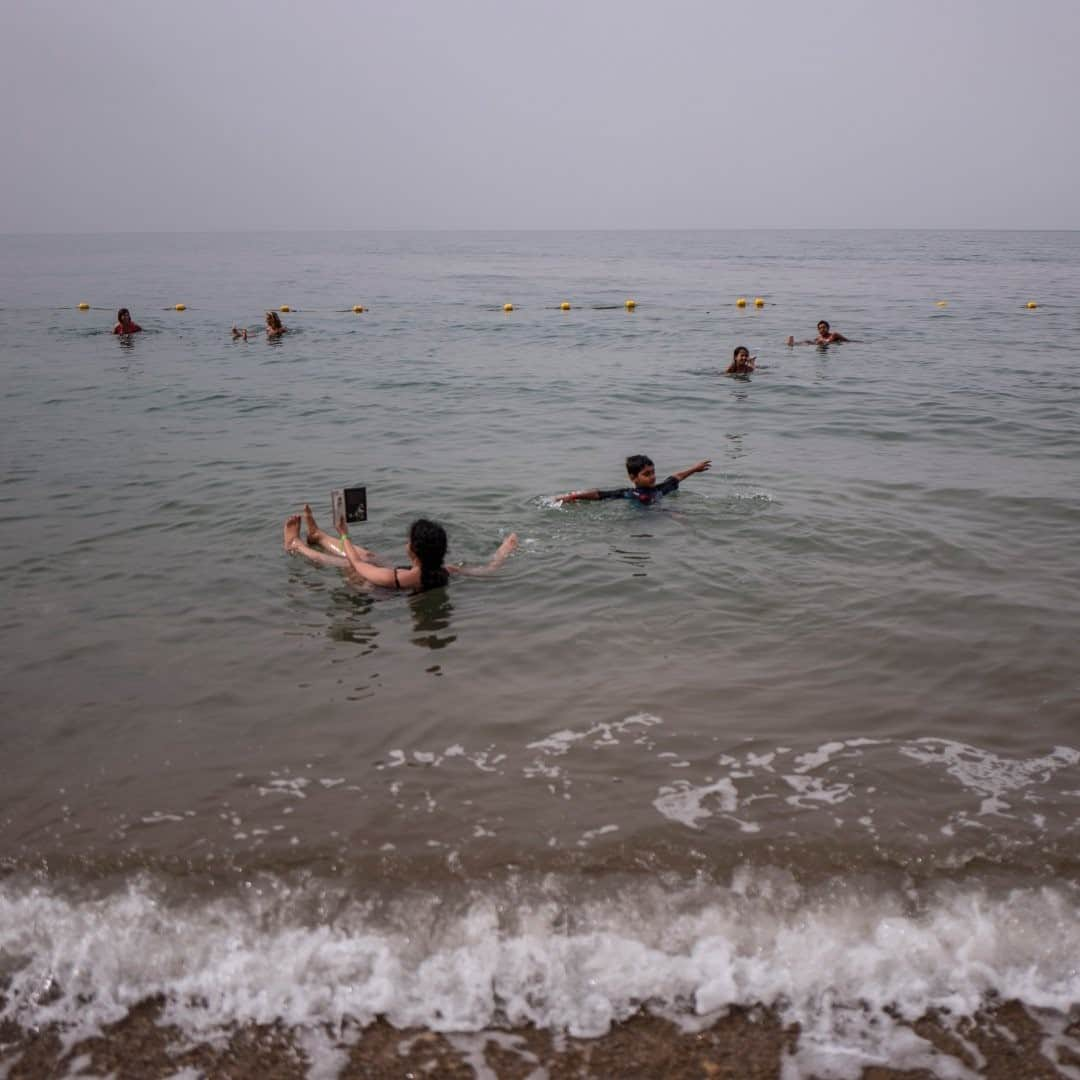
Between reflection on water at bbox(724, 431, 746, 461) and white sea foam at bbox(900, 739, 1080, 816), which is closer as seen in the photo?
white sea foam at bbox(900, 739, 1080, 816)

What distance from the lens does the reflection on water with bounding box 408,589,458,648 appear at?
730 cm

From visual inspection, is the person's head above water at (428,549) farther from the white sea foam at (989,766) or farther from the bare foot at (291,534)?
the white sea foam at (989,766)

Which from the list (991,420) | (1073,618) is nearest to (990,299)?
(991,420)

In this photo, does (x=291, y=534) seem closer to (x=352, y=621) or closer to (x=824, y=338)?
(x=352, y=621)

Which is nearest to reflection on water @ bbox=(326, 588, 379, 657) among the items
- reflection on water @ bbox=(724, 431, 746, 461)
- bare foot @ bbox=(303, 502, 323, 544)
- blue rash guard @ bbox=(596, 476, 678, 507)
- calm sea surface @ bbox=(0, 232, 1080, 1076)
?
calm sea surface @ bbox=(0, 232, 1080, 1076)

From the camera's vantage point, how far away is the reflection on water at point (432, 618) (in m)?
7.30

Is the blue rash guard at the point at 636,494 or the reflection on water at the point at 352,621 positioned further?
the blue rash guard at the point at 636,494

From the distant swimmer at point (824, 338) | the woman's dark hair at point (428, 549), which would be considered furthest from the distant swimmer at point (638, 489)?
the distant swimmer at point (824, 338)

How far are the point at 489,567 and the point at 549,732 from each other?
311 cm

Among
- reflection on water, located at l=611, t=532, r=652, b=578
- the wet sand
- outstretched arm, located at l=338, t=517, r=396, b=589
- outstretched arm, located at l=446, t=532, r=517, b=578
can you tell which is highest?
outstretched arm, located at l=338, t=517, r=396, b=589

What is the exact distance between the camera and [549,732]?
5.89 metres

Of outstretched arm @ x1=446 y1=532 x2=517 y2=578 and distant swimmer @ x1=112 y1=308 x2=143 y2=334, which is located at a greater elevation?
distant swimmer @ x1=112 y1=308 x2=143 y2=334

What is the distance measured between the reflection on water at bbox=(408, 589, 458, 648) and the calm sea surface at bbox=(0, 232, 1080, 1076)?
66 millimetres

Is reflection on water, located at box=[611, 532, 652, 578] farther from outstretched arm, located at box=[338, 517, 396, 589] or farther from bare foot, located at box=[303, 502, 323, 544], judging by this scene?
bare foot, located at box=[303, 502, 323, 544]
